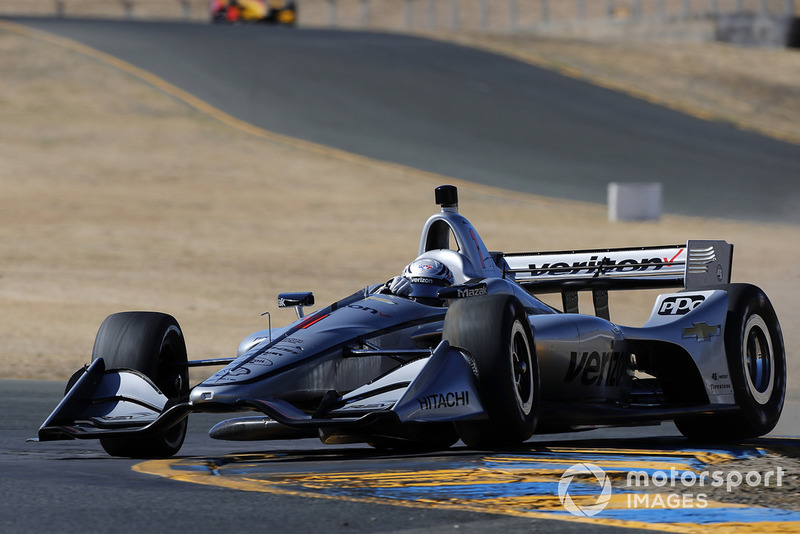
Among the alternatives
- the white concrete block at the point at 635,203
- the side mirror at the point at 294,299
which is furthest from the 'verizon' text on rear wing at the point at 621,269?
the white concrete block at the point at 635,203

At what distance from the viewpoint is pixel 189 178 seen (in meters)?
28.6

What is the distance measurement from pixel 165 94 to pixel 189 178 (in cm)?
631

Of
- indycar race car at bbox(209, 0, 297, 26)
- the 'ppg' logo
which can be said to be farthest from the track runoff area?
indycar race car at bbox(209, 0, 297, 26)

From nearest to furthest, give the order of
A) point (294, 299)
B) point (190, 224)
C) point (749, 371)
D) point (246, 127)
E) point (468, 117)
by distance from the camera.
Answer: point (294, 299)
point (749, 371)
point (190, 224)
point (246, 127)
point (468, 117)

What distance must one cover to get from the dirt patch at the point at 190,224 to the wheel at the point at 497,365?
6.75m

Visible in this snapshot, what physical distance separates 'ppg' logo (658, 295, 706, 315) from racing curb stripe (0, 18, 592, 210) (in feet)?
59.4

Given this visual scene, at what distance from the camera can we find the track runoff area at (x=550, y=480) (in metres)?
5.81

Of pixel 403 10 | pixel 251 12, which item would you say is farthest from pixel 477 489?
pixel 403 10

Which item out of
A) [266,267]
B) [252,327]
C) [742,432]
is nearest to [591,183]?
[266,267]

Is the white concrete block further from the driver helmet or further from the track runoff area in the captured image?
the track runoff area

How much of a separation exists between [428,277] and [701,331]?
74.3 inches

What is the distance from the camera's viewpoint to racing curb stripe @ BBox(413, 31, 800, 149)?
3628 centimetres

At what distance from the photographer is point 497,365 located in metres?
7.21

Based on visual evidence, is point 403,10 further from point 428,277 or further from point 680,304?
point 428,277
